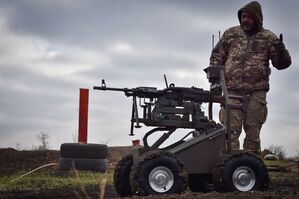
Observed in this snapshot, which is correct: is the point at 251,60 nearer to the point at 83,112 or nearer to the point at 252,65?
the point at 252,65

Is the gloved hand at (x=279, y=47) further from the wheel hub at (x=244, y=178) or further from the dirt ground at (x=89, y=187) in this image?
the wheel hub at (x=244, y=178)

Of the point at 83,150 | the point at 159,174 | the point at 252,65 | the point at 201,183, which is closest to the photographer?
the point at 159,174

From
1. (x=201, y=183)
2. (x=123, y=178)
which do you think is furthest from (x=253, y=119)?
(x=123, y=178)

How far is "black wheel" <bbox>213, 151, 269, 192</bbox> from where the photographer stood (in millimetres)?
6609

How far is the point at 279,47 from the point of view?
28.0ft

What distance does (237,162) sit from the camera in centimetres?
670

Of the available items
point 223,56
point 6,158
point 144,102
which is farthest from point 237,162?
point 6,158

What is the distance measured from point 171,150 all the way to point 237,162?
0.79m

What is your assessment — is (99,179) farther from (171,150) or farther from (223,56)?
(171,150)

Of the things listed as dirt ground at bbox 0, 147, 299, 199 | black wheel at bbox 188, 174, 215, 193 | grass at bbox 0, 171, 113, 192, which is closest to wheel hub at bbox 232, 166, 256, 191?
dirt ground at bbox 0, 147, 299, 199

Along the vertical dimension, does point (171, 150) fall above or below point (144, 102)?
below

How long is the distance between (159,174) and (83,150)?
665 centimetres

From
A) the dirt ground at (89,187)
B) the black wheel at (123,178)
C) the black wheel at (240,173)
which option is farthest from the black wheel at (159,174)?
the black wheel at (123,178)

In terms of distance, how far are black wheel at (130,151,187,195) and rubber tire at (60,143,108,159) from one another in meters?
6.59
